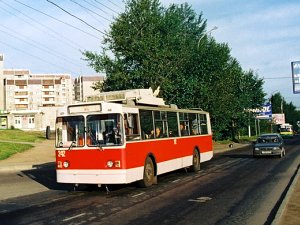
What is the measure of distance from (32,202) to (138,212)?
3.50 m

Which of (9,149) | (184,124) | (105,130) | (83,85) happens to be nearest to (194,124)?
(184,124)

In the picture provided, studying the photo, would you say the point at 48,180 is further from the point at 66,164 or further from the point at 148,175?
the point at 148,175

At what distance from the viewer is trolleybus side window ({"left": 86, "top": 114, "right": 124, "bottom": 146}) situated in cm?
1292

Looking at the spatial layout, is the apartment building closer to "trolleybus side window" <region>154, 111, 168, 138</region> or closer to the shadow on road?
the shadow on road

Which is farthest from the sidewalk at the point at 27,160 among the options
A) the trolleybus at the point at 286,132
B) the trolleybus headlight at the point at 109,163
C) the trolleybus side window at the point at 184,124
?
the trolleybus at the point at 286,132

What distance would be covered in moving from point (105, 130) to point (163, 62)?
69.0 feet

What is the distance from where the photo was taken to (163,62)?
1320 inches

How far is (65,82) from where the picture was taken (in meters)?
168

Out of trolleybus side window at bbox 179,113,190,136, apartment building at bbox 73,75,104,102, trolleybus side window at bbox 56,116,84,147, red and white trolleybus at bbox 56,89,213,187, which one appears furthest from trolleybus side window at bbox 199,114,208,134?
apartment building at bbox 73,75,104,102

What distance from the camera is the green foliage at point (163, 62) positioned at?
33.8 m

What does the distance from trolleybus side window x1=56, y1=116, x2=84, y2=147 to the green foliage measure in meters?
19.7

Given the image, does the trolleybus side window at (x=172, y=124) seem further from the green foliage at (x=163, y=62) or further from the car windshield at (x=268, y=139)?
the green foliage at (x=163, y=62)

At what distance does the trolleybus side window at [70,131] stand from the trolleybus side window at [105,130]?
0.28 m

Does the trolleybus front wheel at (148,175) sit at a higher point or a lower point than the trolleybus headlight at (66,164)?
lower
